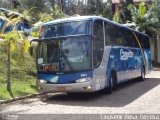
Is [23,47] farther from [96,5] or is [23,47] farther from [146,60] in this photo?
[96,5]

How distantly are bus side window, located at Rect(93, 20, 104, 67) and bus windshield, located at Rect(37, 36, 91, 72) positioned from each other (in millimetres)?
493

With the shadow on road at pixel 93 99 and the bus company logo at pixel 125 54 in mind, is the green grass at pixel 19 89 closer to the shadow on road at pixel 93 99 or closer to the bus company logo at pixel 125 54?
the shadow on road at pixel 93 99

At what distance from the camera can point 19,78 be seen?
19312 millimetres

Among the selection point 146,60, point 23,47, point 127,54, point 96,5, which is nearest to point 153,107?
point 23,47

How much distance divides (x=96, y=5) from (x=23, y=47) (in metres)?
47.4

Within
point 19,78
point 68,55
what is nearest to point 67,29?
point 68,55

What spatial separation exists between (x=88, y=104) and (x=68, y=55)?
2.13 metres

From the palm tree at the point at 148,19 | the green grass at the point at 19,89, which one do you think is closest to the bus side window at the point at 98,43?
the green grass at the point at 19,89

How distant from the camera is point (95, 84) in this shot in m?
14.8

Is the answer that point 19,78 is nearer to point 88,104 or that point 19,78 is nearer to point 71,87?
point 71,87

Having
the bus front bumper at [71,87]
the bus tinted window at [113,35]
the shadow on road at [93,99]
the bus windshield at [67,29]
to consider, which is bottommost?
the shadow on road at [93,99]

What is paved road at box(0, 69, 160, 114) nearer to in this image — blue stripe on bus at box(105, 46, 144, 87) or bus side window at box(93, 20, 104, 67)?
blue stripe on bus at box(105, 46, 144, 87)

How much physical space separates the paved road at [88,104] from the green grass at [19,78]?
3.12 feet

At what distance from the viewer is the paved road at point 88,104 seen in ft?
39.6
